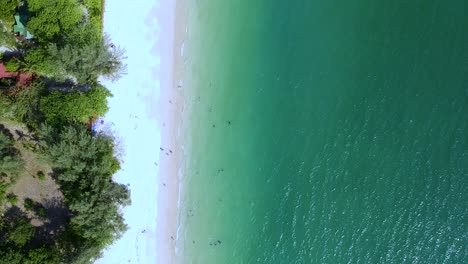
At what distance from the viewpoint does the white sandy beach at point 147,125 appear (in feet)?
55.6

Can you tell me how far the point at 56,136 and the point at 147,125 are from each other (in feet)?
12.9

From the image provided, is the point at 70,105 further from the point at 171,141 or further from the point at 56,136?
the point at 171,141

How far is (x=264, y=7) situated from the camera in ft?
58.6

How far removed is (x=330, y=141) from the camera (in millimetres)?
17625

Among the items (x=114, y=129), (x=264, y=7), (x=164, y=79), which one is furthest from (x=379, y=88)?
(x=114, y=129)

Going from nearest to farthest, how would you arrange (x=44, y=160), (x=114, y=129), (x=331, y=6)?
(x=44, y=160)
(x=114, y=129)
(x=331, y=6)

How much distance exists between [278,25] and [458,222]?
13.2m

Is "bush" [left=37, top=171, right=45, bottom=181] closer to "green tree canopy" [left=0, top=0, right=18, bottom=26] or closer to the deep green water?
the deep green water

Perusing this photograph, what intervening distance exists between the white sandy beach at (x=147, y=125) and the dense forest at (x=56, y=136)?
2.19 feet

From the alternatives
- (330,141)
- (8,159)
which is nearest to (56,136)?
(8,159)

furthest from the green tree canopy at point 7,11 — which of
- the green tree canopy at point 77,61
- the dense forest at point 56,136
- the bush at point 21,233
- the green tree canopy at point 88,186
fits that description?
the bush at point 21,233

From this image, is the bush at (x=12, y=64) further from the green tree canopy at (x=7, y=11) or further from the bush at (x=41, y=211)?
the bush at (x=41, y=211)

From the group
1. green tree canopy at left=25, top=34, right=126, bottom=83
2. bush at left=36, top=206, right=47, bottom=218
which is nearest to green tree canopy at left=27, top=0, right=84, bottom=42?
green tree canopy at left=25, top=34, right=126, bottom=83

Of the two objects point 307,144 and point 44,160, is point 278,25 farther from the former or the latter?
point 44,160
